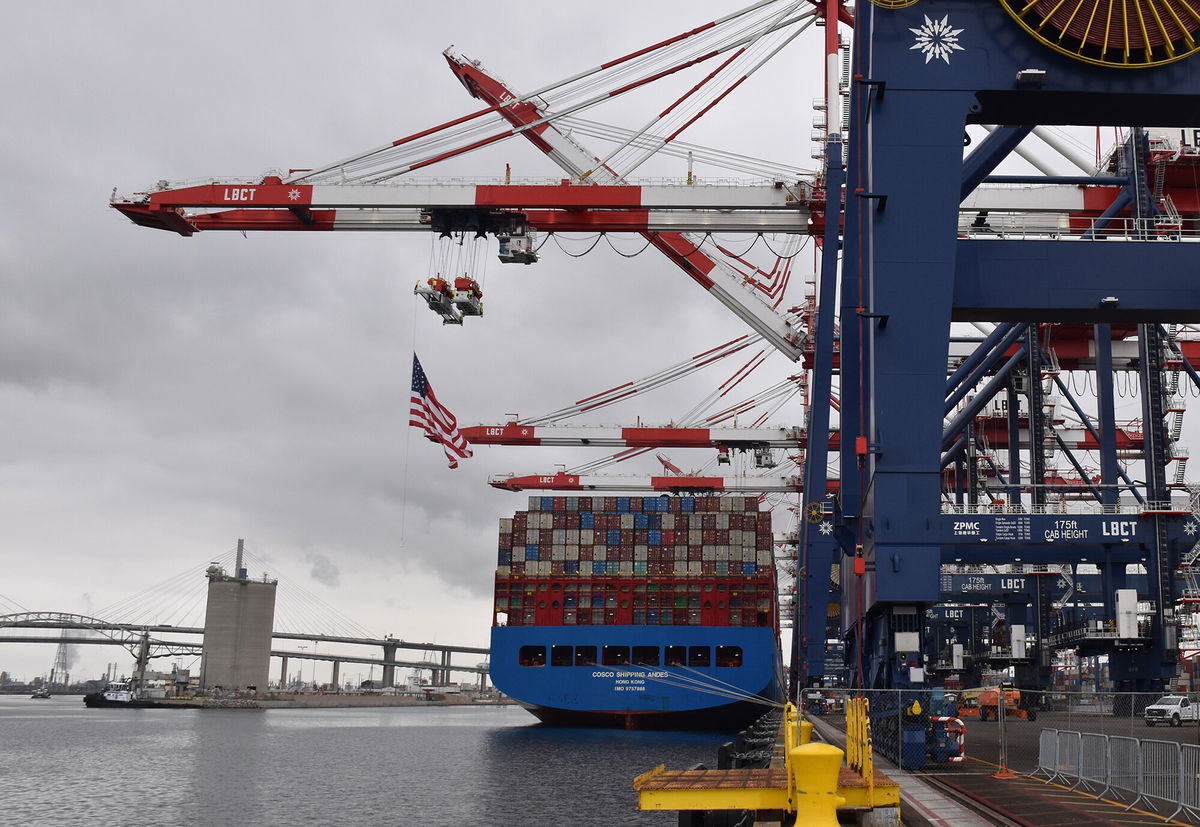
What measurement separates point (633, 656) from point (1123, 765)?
3511 centimetres

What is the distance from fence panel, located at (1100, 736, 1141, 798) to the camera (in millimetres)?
11492

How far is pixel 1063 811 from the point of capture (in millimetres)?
10289

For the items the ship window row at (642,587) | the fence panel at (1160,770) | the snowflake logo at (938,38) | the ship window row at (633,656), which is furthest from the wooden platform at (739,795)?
the ship window row at (642,587)

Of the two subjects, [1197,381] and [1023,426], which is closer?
[1197,381]

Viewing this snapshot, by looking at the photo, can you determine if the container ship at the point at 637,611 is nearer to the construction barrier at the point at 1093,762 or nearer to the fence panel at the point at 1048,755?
the fence panel at the point at 1048,755

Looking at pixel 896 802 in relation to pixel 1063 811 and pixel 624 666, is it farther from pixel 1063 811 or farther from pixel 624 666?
pixel 624 666

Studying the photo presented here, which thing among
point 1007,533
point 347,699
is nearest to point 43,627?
point 347,699

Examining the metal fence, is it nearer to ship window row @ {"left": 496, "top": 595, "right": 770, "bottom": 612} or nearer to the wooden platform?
the wooden platform

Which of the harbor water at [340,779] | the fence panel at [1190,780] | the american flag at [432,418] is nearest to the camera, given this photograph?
the fence panel at [1190,780]

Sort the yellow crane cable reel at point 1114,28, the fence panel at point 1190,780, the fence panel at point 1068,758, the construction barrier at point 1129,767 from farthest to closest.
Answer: the yellow crane cable reel at point 1114,28 → the fence panel at point 1068,758 → the construction barrier at point 1129,767 → the fence panel at point 1190,780

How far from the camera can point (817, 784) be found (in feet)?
26.9

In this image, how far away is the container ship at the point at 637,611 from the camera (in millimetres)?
44875

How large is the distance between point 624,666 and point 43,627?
138742 millimetres

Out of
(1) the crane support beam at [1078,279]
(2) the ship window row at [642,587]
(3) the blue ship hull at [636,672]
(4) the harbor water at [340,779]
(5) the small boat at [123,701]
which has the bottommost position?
(5) the small boat at [123,701]
